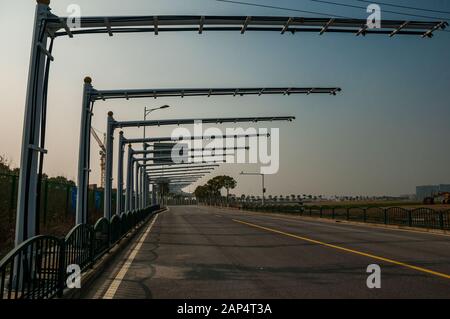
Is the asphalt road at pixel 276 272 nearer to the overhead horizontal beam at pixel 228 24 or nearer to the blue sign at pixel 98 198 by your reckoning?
the overhead horizontal beam at pixel 228 24

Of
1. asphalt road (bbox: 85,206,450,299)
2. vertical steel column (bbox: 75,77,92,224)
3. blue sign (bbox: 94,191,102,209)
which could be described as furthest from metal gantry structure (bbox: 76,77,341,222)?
blue sign (bbox: 94,191,102,209)

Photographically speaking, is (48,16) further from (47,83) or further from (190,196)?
(190,196)

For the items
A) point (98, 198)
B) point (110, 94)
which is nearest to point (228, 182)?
point (98, 198)

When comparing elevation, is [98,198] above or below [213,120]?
below

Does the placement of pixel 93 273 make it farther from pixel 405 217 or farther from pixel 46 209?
pixel 405 217

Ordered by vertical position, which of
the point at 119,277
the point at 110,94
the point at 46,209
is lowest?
the point at 119,277

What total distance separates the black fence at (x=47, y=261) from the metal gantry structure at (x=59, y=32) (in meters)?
0.45

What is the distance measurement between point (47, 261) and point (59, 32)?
14.7ft

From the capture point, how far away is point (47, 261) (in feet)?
25.9

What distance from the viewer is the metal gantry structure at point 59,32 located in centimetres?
709

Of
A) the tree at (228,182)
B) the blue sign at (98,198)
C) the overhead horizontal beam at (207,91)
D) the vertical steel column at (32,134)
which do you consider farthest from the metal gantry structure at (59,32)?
the tree at (228,182)

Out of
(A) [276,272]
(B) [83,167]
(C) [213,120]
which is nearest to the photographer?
(A) [276,272]

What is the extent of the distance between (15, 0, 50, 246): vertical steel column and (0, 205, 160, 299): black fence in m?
0.40

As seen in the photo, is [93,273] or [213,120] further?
[213,120]
